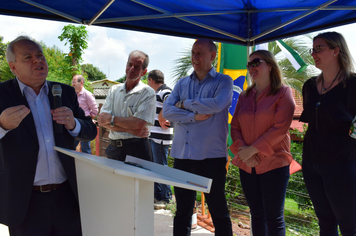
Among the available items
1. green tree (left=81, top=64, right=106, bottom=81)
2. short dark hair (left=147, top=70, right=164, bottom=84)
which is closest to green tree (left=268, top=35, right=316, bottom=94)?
short dark hair (left=147, top=70, right=164, bottom=84)

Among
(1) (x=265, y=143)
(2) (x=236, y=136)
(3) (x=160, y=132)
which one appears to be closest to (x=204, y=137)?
(2) (x=236, y=136)

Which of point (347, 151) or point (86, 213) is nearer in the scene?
point (86, 213)

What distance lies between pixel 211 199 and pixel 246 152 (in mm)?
601

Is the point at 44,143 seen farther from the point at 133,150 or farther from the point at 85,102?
the point at 85,102

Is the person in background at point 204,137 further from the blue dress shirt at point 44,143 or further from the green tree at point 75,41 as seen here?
the green tree at point 75,41

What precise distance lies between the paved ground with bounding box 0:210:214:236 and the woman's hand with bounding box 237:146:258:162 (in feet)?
5.63

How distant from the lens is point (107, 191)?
1.59 m

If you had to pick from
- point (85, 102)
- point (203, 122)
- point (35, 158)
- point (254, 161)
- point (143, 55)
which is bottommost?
point (254, 161)

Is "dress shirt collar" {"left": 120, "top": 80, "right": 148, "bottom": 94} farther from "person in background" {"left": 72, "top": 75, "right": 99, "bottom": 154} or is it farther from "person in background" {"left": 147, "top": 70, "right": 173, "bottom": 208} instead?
"person in background" {"left": 72, "top": 75, "right": 99, "bottom": 154}

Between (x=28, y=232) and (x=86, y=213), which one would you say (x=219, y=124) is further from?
(x=28, y=232)

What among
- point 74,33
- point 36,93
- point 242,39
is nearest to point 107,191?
point 36,93

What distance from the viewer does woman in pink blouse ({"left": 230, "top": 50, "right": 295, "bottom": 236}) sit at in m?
2.71

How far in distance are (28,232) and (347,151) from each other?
2.48m

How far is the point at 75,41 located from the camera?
16188 mm
